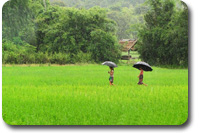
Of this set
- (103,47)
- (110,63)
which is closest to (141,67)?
(110,63)

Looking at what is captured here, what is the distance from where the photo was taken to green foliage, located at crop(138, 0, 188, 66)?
7.79m

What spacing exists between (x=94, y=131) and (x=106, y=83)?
4.38 ft

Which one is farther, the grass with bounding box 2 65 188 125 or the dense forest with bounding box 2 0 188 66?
the dense forest with bounding box 2 0 188 66

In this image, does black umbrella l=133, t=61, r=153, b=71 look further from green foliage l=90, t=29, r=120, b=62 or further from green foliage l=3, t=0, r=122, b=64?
green foliage l=3, t=0, r=122, b=64

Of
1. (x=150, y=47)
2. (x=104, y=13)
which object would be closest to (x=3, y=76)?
(x=104, y=13)

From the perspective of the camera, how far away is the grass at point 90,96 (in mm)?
6793

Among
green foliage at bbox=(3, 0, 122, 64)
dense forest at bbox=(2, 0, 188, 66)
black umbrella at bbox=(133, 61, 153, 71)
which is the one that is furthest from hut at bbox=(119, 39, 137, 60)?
black umbrella at bbox=(133, 61, 153, 71)

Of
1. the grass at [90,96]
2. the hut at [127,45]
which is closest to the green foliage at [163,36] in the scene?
the hut at [127,45]

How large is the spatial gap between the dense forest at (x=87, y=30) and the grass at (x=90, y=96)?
0.30m

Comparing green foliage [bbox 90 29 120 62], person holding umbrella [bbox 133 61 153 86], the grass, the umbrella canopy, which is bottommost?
the grass

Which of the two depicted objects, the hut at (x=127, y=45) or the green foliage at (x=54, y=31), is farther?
the green foliage at (x=54, y=31)

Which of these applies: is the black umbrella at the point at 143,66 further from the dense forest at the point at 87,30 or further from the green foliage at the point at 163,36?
the dense forest at the point at 87,30

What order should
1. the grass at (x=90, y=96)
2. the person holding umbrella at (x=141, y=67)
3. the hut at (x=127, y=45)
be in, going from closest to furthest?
the grass at (x=90, y=96), the person holding umbrella at (x=141, y=67), the hut at (x=127, y=45)

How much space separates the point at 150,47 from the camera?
8062mm
